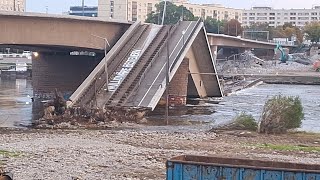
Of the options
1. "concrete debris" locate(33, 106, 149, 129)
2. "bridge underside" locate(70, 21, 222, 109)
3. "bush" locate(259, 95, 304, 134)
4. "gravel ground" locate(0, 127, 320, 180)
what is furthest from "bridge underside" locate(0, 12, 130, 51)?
"bush" locate(259, 95, 304, 134)

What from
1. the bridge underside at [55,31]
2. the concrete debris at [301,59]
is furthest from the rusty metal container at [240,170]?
the concrete debris at [301,59]

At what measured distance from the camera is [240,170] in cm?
1953

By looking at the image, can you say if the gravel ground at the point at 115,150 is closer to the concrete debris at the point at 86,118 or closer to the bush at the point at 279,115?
the bush at the point at 279,115

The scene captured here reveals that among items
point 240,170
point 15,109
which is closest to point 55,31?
point 15,109

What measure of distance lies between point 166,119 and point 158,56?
45.3ft

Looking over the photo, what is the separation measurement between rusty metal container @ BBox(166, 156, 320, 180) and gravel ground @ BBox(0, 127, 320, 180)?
6.98m

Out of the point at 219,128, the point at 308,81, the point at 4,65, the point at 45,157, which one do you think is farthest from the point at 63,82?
the point at 4,65

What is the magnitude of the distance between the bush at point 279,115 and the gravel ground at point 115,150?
2131 mm

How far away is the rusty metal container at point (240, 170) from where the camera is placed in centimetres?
1927

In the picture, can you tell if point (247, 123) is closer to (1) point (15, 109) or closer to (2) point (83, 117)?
(2) point (83, 117)

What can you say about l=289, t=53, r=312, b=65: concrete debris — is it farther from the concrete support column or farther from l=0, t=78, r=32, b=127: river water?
the concrete support column

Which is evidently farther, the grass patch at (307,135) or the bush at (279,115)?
the bush at (279,115)

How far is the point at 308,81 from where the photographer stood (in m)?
131

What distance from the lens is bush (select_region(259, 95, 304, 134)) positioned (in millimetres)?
47094
